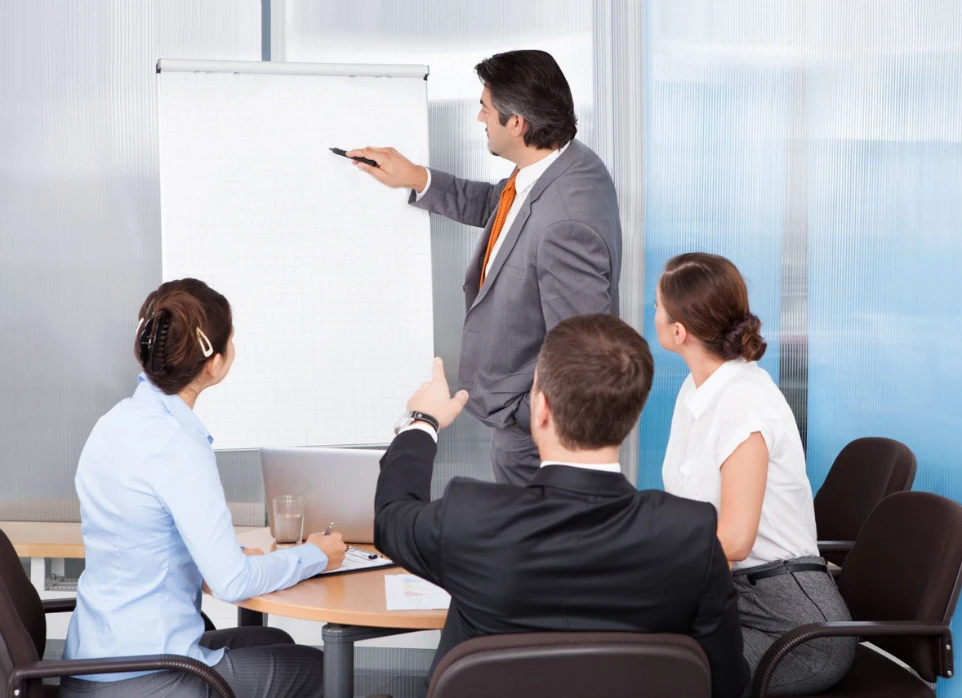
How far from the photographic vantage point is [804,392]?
323cm

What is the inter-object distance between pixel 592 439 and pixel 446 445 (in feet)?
6.81

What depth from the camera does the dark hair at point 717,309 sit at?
2.04 meters

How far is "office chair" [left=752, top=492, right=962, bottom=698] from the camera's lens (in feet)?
6.10

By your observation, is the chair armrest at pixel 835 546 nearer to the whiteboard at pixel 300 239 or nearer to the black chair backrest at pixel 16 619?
the whiteboard at pixel 300 239

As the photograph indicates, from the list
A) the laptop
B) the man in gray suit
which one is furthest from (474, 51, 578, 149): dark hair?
the laptop

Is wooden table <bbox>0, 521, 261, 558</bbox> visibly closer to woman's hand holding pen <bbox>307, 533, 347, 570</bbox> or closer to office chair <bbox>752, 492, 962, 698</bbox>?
woman's hand holding pen <bbox>307, 533, 347, 570</bbox>

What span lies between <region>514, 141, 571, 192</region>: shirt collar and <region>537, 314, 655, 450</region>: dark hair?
1.44m

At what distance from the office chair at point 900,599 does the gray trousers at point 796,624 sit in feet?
0.21

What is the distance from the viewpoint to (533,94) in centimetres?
277

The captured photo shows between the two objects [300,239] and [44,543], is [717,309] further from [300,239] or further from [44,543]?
[44,543]

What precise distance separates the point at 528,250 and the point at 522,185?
0.30 meters

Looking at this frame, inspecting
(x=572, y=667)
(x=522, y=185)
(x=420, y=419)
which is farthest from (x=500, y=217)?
(x=572, y=667)

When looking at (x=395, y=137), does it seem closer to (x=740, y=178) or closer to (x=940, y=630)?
(x=740, y=178)

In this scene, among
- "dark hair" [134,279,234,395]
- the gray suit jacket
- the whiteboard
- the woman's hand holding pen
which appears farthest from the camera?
the whiteboard
